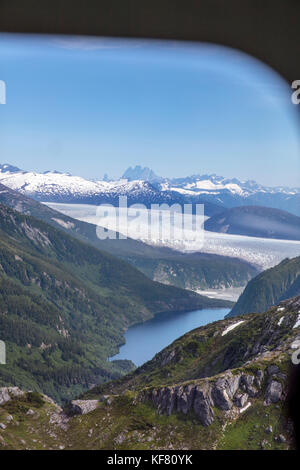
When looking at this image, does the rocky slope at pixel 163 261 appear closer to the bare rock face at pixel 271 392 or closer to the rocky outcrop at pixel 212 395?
the rocky outcrop at pixel 212 395

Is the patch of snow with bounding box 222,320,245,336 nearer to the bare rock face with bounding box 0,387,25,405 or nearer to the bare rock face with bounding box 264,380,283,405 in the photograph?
the bare rock face with bounding box 0,387,25,405

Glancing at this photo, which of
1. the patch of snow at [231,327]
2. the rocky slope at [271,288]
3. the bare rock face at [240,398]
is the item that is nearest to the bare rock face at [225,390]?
the bare rock face at [240,398]

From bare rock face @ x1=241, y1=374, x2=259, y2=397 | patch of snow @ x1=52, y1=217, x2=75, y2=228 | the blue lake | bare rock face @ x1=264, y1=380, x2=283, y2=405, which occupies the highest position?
patch of snow @ x1=52, y1=217, x2=75, y2=228

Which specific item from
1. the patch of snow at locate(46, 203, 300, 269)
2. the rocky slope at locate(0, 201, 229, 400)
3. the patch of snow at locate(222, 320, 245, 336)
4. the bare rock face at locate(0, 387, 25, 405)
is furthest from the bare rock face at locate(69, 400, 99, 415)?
the patch of snow at locate(46, 203, 300, 269)

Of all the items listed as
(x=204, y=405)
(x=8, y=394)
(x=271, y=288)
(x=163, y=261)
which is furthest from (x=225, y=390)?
(x=163, y=261)

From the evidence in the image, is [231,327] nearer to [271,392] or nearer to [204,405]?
[204,405]

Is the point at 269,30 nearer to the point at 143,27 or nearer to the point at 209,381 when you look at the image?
the point at 143,27

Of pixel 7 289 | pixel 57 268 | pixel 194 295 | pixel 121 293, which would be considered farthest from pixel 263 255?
pixel 7 289
